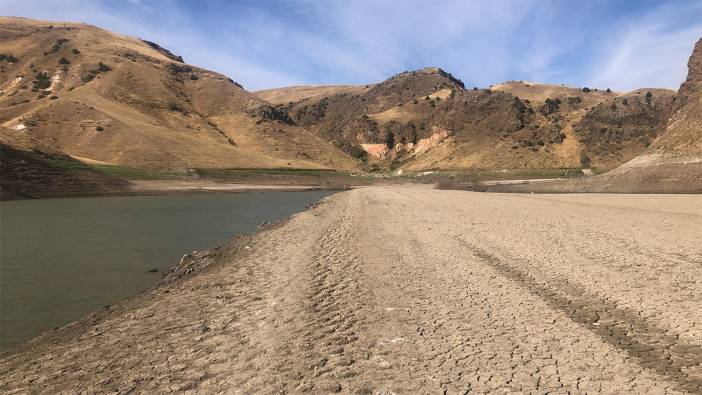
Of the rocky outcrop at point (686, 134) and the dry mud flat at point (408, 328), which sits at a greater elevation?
the rocky outcrop at point (686, 134)

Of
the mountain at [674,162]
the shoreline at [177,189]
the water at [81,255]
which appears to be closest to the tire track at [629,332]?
the water at [81,255]

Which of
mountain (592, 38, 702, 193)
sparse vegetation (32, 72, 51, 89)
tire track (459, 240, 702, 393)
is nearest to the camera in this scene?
tire track (459, 240, 702, 393)

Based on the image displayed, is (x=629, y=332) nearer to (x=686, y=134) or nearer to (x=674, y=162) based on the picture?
(x=674, y=162)

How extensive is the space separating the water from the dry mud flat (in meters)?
1.54

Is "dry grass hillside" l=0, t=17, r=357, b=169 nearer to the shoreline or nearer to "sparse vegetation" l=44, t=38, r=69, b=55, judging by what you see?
"sparse vegetation" l=44, t=38, r=69, b=55

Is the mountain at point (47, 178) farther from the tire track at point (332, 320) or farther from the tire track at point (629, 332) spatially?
the tire track at point (629, 332)

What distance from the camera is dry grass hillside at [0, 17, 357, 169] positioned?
86750 mm

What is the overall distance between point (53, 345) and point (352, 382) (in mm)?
6013

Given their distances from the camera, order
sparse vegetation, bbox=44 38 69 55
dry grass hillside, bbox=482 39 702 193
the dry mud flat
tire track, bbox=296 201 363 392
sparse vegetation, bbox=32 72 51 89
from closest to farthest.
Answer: the dry mud flat, tire track, bbox=296 201 363 392, dry grass hillside, bbox=482 39 702 193, sparse vegetation, bbox=32 72 51 89, sparse vegetation, bbox=44 38 69 55

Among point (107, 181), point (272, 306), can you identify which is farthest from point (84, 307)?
point (107, 181)

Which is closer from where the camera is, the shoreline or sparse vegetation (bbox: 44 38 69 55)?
the shoreline

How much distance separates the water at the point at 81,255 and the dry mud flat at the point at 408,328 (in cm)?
154

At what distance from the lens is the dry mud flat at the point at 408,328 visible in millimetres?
5520

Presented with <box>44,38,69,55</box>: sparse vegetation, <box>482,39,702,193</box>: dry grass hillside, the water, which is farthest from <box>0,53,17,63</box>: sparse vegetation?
<box>482,39,702,193</box>: dry grass hillside
